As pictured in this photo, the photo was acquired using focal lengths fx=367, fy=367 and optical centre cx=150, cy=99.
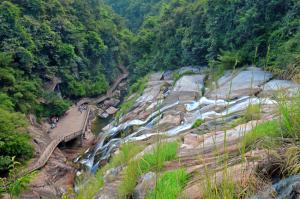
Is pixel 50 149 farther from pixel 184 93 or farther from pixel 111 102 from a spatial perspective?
pixel 111 102

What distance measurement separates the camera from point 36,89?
2877 centimetres

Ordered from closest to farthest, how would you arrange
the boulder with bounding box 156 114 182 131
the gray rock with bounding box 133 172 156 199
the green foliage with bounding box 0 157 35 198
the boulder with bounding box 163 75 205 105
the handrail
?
the gray rock with bounding box 133 172 156 199
the green foliage with bounding box 0 157 35 198
the boulder with bounding box 156 114 182 131
the boulder with bounding box 163 75 205 105
the handrail

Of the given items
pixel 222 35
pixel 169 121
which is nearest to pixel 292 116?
pixel 169 121

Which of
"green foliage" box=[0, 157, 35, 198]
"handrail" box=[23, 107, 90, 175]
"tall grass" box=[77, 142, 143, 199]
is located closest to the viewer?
"tall grass" box=[77, 142, 143, 199]

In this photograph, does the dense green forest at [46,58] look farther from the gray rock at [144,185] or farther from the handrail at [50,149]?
the gray rock at [144,185]

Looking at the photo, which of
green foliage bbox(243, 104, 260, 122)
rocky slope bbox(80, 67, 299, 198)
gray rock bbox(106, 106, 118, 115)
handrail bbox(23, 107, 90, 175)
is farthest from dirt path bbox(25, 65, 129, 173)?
green foliage bbox(243, 104, 260, 122)

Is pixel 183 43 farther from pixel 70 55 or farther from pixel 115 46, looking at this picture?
pixel 115 46

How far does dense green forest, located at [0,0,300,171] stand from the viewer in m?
20.0

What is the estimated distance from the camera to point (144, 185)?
4.61 m

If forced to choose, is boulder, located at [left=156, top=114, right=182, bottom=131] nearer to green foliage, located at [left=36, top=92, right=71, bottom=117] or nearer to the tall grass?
the tall grass

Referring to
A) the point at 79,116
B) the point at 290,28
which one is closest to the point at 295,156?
the point at 290,28

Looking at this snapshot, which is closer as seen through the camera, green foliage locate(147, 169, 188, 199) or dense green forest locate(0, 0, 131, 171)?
green foliage locate(147, 169, 188, 199)

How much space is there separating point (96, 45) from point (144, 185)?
38.1m

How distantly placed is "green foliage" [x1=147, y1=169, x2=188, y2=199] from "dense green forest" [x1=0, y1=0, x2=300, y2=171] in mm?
9251
